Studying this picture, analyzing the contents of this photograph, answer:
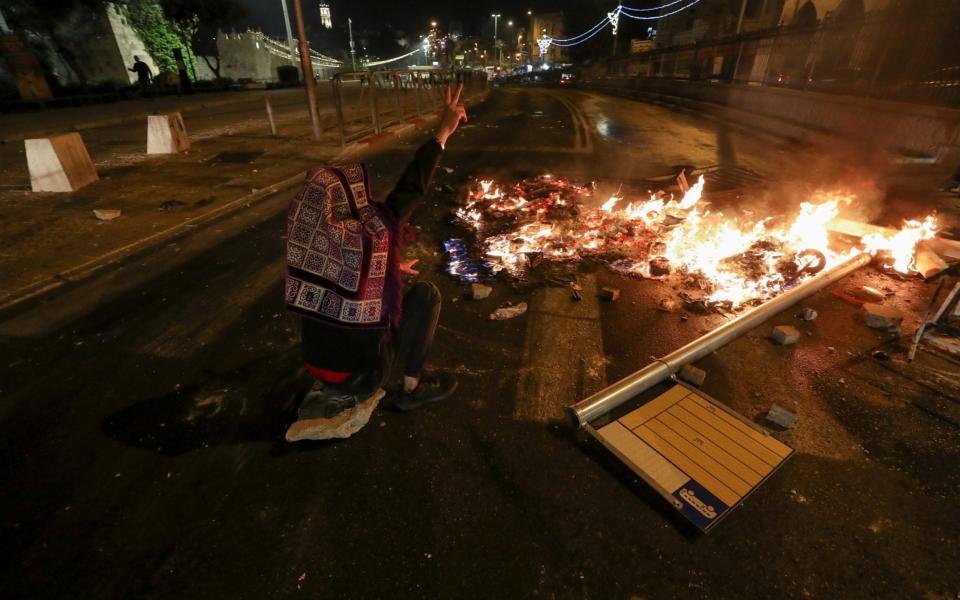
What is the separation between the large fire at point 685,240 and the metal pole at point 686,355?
0.30 m

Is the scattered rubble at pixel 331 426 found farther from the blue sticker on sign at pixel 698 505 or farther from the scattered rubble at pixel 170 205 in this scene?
the scattered rubble at pixel 170 205

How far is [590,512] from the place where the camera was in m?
2.34

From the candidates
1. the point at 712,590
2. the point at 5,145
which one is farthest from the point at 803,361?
the point at 5,145

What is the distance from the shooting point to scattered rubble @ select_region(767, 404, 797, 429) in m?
2.89

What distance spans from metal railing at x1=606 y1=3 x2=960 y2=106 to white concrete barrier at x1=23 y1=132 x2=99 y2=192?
17614mm

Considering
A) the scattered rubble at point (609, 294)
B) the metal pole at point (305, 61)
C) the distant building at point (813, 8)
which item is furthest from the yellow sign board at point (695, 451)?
the distant building at point (813, 8)

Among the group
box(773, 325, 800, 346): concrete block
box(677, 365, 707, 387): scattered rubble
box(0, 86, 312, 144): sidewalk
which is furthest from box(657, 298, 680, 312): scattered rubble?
box(0, 86, 312, 144): sidewalk

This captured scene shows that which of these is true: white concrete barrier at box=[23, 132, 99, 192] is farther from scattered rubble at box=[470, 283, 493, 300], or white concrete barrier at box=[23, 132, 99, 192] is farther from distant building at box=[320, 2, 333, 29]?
distant building at box=[320, 2, 333, 29]

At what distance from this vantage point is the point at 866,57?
37.9 feet

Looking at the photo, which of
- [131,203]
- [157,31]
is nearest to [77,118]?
[131,203]

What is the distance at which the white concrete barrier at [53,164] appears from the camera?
7.67 metres

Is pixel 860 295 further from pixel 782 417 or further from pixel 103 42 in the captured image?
pixel 103 42

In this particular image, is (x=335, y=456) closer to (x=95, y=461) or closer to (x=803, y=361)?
(x=95, y=461)

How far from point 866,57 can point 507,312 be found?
565 inches
